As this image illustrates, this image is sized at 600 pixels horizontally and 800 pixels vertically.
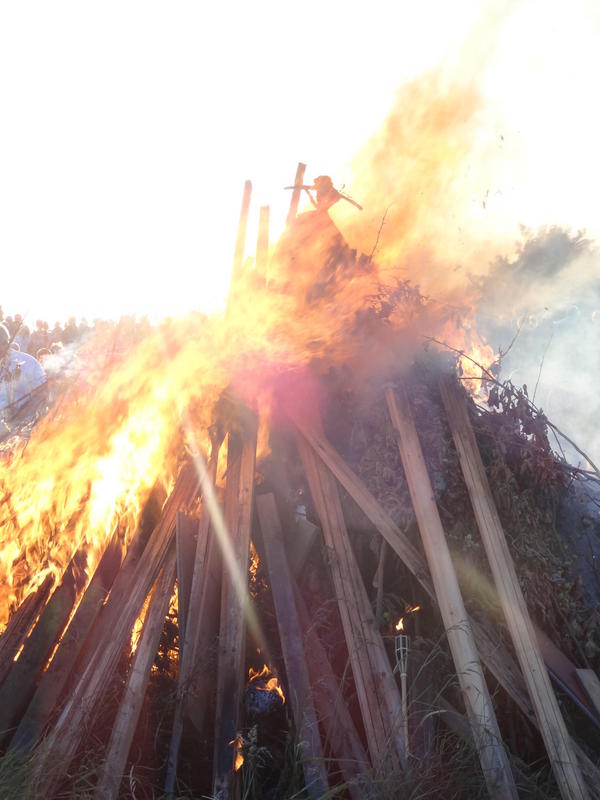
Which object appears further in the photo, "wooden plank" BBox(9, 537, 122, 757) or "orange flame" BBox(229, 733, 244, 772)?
"wooden plank" BBox(9, 537, 122, 757)

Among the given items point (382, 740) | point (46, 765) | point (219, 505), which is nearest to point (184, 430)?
point (219, 505)

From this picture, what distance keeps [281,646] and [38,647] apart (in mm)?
1786

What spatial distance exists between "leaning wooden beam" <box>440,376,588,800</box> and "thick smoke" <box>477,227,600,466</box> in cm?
863

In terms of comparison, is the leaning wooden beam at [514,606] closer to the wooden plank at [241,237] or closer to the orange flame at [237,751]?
the orange flame at [237,751]

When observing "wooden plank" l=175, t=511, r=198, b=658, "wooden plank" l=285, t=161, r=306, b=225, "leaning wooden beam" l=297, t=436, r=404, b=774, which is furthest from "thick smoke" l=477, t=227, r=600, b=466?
"wooden plank" l=175, t=511, r=198, b=658

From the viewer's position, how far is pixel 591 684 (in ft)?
9.51

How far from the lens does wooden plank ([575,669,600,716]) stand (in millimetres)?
2830

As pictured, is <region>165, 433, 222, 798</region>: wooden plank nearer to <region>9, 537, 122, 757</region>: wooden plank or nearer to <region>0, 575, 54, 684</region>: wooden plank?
<region>9, 537, 122, 757</region>: wooden plank

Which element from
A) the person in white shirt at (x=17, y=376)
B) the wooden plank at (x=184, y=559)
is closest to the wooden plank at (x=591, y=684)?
the wooden plank at (x=184, y=559)

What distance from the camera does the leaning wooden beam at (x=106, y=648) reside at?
2699 millimetres

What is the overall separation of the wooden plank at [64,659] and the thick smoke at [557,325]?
10537mm

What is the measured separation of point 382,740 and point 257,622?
1.12 metres

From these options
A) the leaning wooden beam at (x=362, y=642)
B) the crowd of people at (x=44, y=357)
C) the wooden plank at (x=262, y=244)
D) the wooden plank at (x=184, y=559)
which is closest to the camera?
the leaning wooden beam at (x=362, y=642)

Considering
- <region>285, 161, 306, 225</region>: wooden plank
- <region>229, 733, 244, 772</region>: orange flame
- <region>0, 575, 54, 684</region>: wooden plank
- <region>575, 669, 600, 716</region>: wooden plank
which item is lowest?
<region>229, 733, 244, 772</region>: orange flame
